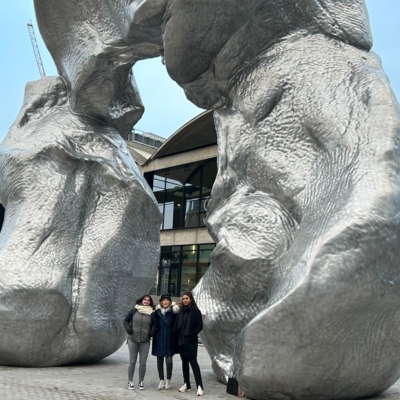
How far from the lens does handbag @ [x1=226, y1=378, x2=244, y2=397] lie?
5535 millimetres

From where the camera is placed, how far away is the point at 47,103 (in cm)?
898

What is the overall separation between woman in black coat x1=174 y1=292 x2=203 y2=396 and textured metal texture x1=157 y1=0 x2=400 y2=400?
0.99 feet

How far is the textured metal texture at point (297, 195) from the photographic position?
191 inches

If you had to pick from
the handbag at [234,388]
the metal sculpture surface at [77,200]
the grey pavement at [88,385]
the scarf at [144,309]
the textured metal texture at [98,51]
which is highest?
the textured metal texture at [98,51]

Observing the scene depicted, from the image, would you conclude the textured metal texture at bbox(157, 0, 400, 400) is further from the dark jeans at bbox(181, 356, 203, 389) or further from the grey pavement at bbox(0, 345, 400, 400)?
the grey pavement at bbox(0, 345, 400, 400)

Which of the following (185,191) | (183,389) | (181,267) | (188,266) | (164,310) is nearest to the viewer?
(183,389)

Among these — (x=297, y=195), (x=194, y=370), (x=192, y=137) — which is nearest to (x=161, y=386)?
(x=194, y=370)

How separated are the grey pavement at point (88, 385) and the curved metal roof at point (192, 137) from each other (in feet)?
55.7

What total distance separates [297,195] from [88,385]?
276cm

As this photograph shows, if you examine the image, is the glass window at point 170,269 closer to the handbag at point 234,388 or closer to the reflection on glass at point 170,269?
the reflection on glass at point 170,269

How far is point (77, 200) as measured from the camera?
26.5 feet

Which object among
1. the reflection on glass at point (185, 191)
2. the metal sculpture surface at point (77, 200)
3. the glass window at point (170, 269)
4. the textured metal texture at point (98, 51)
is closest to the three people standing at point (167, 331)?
the metal sculpture surface at point (77, 200)

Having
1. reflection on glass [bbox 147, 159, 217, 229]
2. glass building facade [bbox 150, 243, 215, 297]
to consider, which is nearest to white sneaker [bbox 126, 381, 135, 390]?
glass building facade [bbox 150, 243, 215, 297]

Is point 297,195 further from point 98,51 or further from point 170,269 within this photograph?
point 170,269
